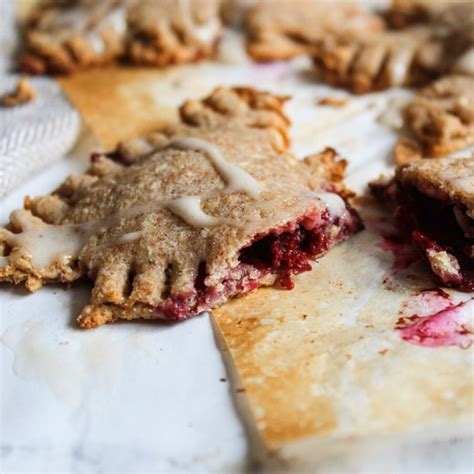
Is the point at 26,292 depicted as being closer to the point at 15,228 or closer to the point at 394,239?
the point at 15,228

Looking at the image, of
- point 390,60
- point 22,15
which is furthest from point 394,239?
point 22,15

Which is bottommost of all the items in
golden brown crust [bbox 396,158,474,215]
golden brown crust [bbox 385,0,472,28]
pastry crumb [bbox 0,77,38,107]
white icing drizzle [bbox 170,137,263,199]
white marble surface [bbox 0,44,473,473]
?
white marble surface [bbox 0,44,473,473]

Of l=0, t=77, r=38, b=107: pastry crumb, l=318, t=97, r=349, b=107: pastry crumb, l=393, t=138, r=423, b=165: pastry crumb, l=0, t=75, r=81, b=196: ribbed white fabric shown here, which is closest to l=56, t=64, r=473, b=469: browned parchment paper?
l=393, t=138, r=423, b=165: pastry crumb

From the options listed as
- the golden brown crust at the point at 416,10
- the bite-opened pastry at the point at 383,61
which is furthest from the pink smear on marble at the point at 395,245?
the golden brown crust at the point at 416,10

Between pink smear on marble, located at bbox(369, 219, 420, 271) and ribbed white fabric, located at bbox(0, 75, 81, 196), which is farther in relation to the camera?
ribbed white fabric, located at bbox(0, 75, 81, 196)

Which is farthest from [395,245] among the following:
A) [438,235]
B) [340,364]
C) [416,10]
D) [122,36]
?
[122,36]

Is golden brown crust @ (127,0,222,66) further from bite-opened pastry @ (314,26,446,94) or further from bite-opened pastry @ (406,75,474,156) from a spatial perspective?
bite-opened pastry @ (406,75,474,156)

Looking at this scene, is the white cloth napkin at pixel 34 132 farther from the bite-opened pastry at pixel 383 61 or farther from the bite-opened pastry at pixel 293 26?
the bite-opened pastry at pixel 383 61
